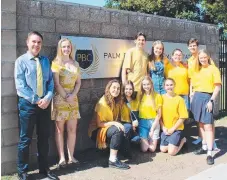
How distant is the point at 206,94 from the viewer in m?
6.26

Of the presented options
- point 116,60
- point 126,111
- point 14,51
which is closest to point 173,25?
point 116,60

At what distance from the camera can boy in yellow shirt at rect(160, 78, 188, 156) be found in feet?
21.1

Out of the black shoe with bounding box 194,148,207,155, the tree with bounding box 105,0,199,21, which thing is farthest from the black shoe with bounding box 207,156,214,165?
the tree with bounding box 105,0,199,21

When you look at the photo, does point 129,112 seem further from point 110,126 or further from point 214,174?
point 214,174

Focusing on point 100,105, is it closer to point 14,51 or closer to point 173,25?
point 14,51

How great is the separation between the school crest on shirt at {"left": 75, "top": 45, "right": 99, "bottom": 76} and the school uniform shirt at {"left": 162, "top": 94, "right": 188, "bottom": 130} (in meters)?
1.32

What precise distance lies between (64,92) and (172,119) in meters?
2.07

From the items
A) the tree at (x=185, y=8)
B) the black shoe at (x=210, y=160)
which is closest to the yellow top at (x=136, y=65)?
the black shoe at (x=210, y=160)

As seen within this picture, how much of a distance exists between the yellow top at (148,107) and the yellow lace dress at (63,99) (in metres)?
1.41

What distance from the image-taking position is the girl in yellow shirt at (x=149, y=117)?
6.49 metres

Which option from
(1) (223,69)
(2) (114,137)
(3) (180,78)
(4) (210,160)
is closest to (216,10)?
(1) (223,69)

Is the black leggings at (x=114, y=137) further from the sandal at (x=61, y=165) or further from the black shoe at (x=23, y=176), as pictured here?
the black shoe at (x=23, y=176)

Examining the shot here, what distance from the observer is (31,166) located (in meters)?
5.55

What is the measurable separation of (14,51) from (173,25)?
421 cm
